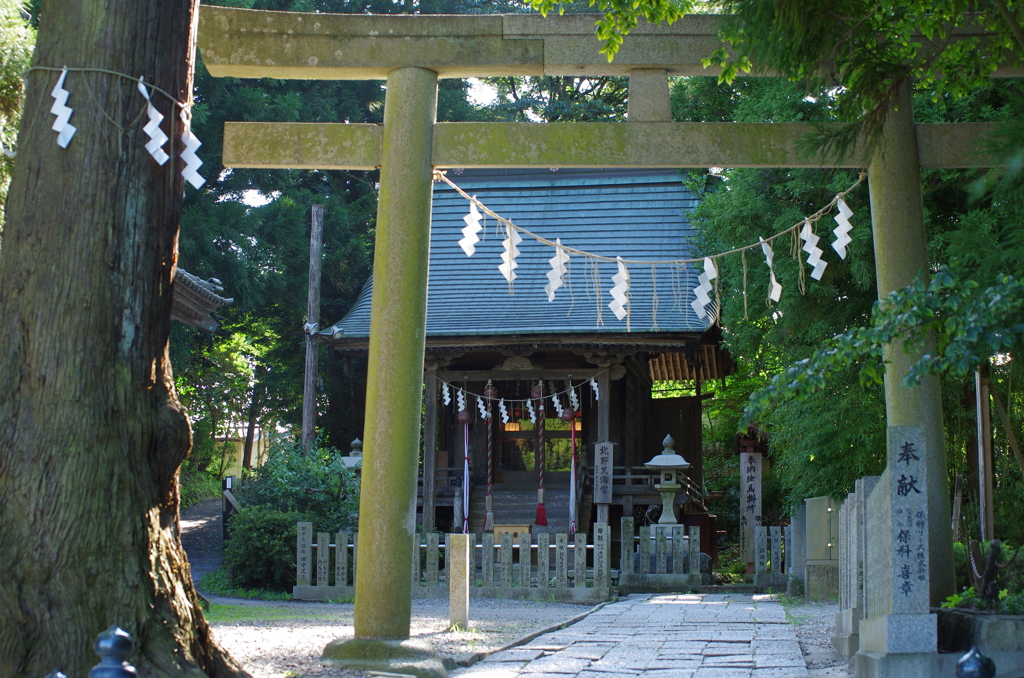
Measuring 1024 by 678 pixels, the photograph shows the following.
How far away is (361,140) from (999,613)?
16.2 feet

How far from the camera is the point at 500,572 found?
12.3 metres

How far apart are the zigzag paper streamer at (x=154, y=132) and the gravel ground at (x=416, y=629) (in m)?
2.84

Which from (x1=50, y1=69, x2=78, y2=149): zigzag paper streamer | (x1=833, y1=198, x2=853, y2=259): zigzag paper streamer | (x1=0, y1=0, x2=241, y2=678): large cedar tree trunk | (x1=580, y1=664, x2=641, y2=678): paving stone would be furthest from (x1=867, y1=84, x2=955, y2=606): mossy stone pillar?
(x1=50, y1=69, x2=78, y2=149): zigzag paper streamer

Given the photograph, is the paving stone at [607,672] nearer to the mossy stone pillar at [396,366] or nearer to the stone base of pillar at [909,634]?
the mossy stone pillar at [396,366]

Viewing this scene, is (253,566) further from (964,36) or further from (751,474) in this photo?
(964,36)

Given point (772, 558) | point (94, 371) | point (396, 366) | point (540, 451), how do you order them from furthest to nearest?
point (540, 451) → point (772, 558) → point (396, 366) → point (94, 371)

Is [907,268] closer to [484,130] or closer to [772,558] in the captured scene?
[484,130]

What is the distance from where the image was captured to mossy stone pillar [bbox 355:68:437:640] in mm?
6047

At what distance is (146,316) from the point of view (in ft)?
14.9

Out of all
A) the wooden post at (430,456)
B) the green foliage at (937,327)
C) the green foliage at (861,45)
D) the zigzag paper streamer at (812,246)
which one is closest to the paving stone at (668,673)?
the green foliage at (937,327)

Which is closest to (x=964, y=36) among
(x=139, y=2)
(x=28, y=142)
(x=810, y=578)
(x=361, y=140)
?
(x=361, y=140)

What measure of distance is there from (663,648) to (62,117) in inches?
217

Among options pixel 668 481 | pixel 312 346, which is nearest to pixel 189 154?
pixel 668 481

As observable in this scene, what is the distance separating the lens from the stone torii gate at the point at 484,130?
647cm
